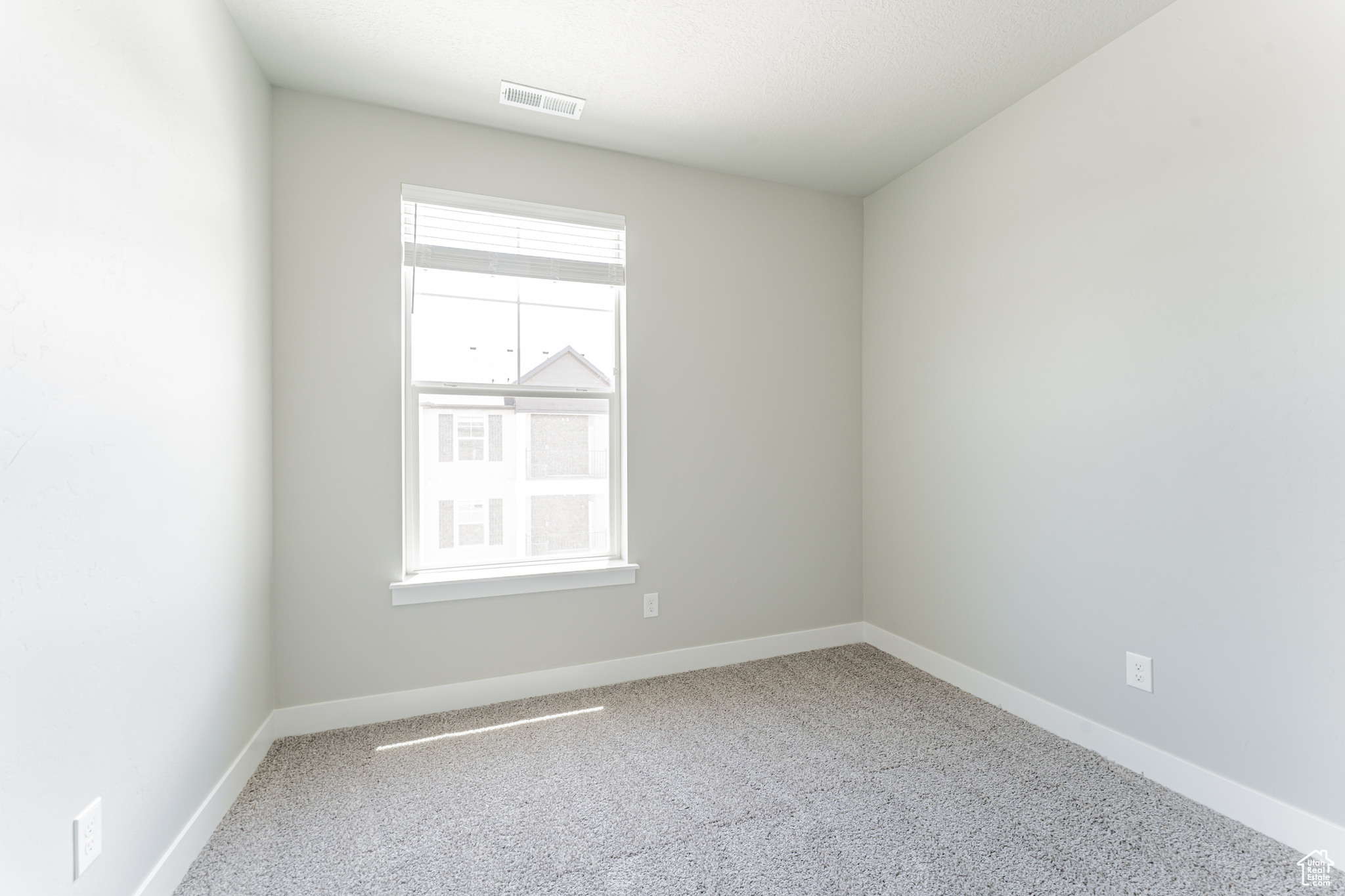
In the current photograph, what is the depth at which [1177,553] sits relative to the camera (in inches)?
77.7

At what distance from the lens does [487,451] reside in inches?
107

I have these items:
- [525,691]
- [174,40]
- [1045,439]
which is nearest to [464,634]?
[525,691]

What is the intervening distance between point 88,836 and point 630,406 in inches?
85.9

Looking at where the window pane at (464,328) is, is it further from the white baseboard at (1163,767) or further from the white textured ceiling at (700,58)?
the white baseboard at (1163,767)

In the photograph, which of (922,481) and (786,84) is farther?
(922,481)

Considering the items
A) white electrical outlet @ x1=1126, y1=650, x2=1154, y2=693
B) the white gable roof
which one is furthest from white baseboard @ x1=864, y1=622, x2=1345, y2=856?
the white gable roof

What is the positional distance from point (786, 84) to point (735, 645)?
258cm

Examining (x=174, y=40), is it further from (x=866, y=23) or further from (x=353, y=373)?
(x=866, y=23)

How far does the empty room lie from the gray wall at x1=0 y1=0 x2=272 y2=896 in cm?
1

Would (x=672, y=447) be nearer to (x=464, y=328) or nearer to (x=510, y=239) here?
(x=464, y=328)

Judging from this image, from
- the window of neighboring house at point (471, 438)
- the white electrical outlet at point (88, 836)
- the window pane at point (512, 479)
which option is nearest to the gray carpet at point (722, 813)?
the white electrical outlet at point (88, 836)

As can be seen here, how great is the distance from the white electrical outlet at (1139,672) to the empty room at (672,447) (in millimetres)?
28

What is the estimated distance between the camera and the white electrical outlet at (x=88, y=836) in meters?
1.20

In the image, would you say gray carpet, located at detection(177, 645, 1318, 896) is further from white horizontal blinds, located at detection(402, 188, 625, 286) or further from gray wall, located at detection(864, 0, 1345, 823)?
white horizontal blinds, located at detection(402, 188, 625, 286)
